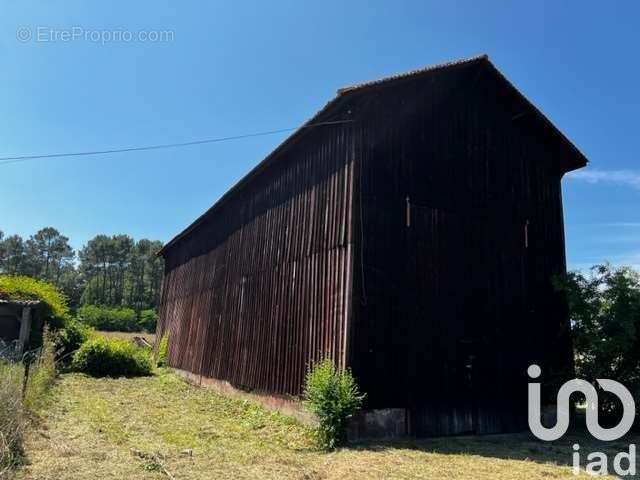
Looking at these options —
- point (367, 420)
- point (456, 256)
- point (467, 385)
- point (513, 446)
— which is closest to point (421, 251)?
point (456, 256)

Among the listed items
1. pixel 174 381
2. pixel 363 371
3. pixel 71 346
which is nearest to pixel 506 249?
pixel 363 371

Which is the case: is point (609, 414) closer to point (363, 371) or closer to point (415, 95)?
point (363, 371)

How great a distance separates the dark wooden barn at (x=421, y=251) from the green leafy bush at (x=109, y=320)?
163 ft

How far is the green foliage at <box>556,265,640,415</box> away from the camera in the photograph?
418 inches

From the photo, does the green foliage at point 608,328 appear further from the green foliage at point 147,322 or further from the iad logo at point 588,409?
the green foliage at point 147,322

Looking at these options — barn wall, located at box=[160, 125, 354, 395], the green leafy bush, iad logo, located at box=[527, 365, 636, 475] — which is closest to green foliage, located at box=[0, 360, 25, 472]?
barn wall, located at box=[160, 125, 354, 395]

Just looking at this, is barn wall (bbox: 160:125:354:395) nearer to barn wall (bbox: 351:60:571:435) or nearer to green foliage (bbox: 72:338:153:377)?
barn wall (bbox: 351:60:571:435)

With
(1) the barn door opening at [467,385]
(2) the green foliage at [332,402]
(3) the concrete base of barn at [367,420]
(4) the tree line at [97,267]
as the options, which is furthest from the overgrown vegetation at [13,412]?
(4) the tree line at [97,267]

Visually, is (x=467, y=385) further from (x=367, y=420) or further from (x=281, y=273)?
(x=281, y=273)

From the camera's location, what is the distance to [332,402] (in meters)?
8.60

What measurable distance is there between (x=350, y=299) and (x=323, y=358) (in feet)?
4.65

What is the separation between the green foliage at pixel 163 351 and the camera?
23663mm

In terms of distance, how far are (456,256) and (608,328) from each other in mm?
3780

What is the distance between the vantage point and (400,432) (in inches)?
373
